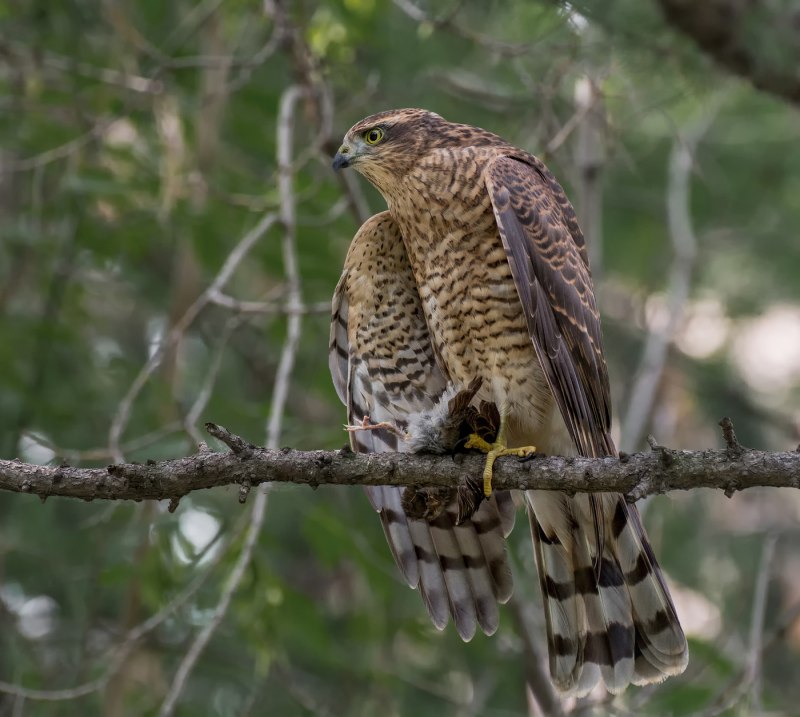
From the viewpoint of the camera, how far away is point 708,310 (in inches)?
332

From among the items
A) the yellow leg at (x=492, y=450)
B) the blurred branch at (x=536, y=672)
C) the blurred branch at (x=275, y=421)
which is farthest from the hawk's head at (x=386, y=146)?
the blurred branch at (x=536, y=672)

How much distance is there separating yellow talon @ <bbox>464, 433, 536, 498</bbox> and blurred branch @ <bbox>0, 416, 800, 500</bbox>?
0.09 metres

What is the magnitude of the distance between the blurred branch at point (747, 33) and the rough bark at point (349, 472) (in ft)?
8.44

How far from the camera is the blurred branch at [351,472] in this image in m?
2.89

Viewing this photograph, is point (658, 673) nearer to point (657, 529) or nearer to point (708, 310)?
point (657, 529)

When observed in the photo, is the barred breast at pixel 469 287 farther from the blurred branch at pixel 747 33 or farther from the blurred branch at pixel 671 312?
the blurred branch at pixel 747 33

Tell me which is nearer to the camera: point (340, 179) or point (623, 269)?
point (340, 179)

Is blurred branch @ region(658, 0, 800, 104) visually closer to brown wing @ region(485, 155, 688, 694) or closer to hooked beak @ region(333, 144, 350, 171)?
brown wing @ region(485, 155, 688, 694)

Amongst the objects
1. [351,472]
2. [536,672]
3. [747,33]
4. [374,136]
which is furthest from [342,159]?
[536,672]

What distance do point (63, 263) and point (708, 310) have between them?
4.92 m

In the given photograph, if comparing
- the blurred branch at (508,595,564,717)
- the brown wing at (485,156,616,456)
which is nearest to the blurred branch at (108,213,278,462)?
the brown wing at (485,156,616,456)

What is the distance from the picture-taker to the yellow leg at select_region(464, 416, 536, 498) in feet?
11.2

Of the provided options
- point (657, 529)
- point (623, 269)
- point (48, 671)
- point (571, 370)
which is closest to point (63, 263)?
point (48, 671)

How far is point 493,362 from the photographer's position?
158 inches
